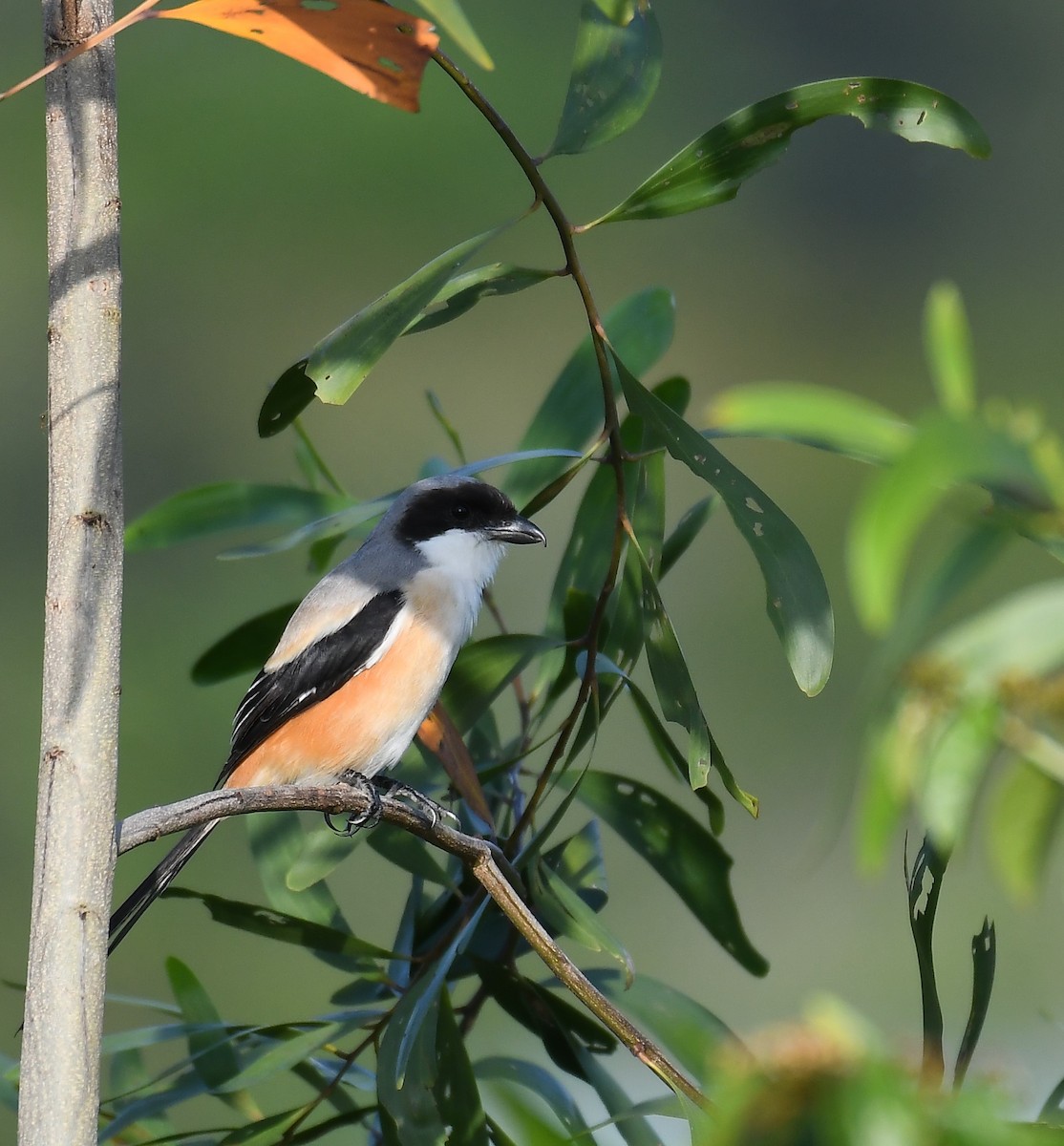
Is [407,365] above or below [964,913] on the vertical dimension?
above

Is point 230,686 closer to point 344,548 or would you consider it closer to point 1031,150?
point 344,548

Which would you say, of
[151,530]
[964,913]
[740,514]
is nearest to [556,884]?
[740,514]

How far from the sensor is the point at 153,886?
54.6 inches

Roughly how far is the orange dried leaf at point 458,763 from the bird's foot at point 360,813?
0.07 metres

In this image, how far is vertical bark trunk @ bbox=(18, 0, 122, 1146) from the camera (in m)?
0.77

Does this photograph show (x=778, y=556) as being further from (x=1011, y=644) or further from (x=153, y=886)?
(x=153, y=886)

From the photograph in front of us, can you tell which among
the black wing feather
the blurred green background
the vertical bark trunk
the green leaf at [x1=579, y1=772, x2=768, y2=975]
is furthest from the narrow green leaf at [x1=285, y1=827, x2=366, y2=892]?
the blurred green background

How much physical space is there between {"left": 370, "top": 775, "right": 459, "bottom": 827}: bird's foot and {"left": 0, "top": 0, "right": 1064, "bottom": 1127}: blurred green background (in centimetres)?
221

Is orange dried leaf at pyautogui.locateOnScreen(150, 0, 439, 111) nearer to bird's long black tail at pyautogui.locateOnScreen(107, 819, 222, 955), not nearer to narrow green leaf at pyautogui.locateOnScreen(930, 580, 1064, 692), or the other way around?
narrow green leaf at pyautogui.locateOnScreen(930, 580, 1064, 692)

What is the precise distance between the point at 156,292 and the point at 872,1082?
5.62m

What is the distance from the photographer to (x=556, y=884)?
1.16 meters

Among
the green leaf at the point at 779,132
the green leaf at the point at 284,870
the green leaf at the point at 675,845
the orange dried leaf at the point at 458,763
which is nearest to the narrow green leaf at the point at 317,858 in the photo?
the green leaf at the point at 284,870

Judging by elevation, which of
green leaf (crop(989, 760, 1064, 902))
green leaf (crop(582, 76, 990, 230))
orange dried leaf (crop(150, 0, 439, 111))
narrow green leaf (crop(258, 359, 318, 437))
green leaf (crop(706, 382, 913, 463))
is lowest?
green leaf (crop(989, 760, 1064, 902))

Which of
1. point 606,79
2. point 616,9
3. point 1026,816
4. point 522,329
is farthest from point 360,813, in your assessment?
point 522,329
